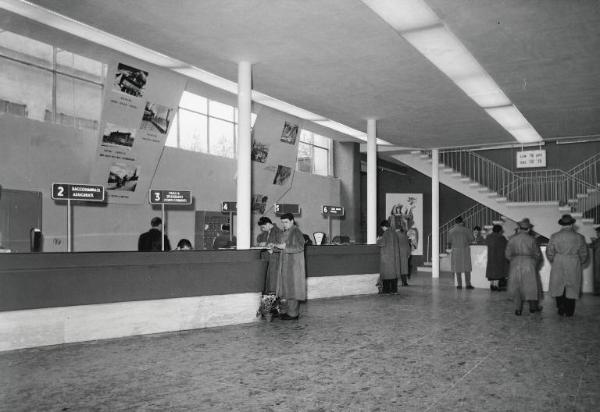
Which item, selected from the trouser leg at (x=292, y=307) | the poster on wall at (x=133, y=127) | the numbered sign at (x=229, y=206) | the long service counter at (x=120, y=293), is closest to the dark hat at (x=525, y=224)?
the trouser leg at (x=292, y=307)

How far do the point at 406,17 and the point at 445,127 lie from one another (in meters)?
6.69

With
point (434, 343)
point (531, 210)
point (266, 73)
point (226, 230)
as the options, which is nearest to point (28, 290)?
point (434, 343)

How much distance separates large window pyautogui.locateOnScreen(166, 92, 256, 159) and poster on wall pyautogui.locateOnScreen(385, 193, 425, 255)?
7373mm

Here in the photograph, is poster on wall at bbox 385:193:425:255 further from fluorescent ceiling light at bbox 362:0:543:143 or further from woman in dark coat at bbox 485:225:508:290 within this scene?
fluorescent ceiling light at bbox 362:0:543:143

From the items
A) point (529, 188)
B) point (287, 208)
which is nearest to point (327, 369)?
point (287, 208)

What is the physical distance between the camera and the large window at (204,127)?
1166 cm

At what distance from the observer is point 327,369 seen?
15.8ft

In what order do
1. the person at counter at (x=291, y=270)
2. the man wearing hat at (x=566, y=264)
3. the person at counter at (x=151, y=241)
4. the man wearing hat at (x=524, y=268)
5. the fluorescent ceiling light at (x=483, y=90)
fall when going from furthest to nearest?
the fluorescent ceiling light at (x=483, y=90), the person at counter at (x=151, y=241), the man wearing hat at (x=524, y=268), the man wearing hat at (x=566, y=264), the person at counter at (x=291, y=270)

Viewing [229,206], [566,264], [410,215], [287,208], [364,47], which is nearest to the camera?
[364,47]

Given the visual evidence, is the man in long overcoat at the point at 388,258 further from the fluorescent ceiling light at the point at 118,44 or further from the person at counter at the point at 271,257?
the person at counter at the point at 271,257

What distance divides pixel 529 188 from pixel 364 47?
12206 mm

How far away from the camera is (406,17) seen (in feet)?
21.4

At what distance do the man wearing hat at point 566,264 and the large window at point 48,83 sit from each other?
26.5 ft

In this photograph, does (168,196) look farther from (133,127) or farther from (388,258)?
(388,258)
